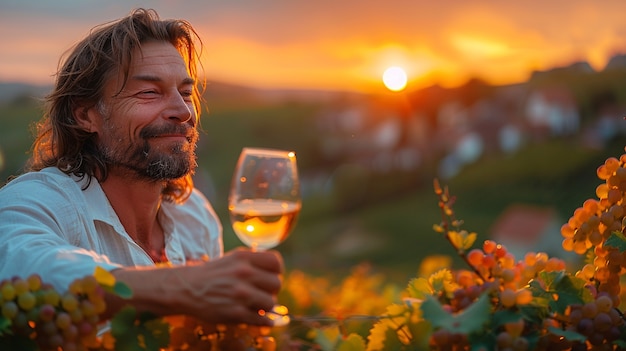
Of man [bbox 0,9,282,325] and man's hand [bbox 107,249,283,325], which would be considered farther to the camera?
man [bbox 0,9,282,325]

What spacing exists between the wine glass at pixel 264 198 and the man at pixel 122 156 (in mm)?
191

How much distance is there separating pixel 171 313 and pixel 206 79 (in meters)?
1.89

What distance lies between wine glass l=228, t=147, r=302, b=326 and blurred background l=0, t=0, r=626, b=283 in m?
13.0

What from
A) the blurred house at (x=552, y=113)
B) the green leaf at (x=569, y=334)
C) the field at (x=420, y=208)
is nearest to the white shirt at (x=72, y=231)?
the green leaf at (x=569, y=334)

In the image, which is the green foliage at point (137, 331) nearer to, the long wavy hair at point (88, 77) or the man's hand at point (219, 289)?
the man's hand at point (219, 289)

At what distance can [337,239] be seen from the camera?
31.2 meters

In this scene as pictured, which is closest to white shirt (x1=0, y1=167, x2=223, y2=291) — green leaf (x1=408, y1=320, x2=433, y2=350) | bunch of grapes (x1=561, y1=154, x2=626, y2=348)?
green leaf (x1=408, y1=320, x2=433, y2=350)

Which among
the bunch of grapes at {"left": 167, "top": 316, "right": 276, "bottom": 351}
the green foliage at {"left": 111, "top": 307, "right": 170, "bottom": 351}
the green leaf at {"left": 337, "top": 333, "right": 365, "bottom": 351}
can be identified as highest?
the green leaf at {"left": 337, "top": 333, "right": 365, "bottom": 351}

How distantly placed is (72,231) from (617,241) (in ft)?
4.14

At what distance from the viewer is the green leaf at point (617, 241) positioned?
111 cm

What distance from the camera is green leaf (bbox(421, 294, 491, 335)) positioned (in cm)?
90

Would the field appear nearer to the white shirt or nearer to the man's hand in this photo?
the white shirt

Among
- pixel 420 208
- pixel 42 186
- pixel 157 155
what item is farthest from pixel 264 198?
pixel 420 208

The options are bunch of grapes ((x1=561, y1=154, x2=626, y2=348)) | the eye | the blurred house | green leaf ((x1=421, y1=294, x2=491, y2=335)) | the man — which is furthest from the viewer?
A: the blurred house
